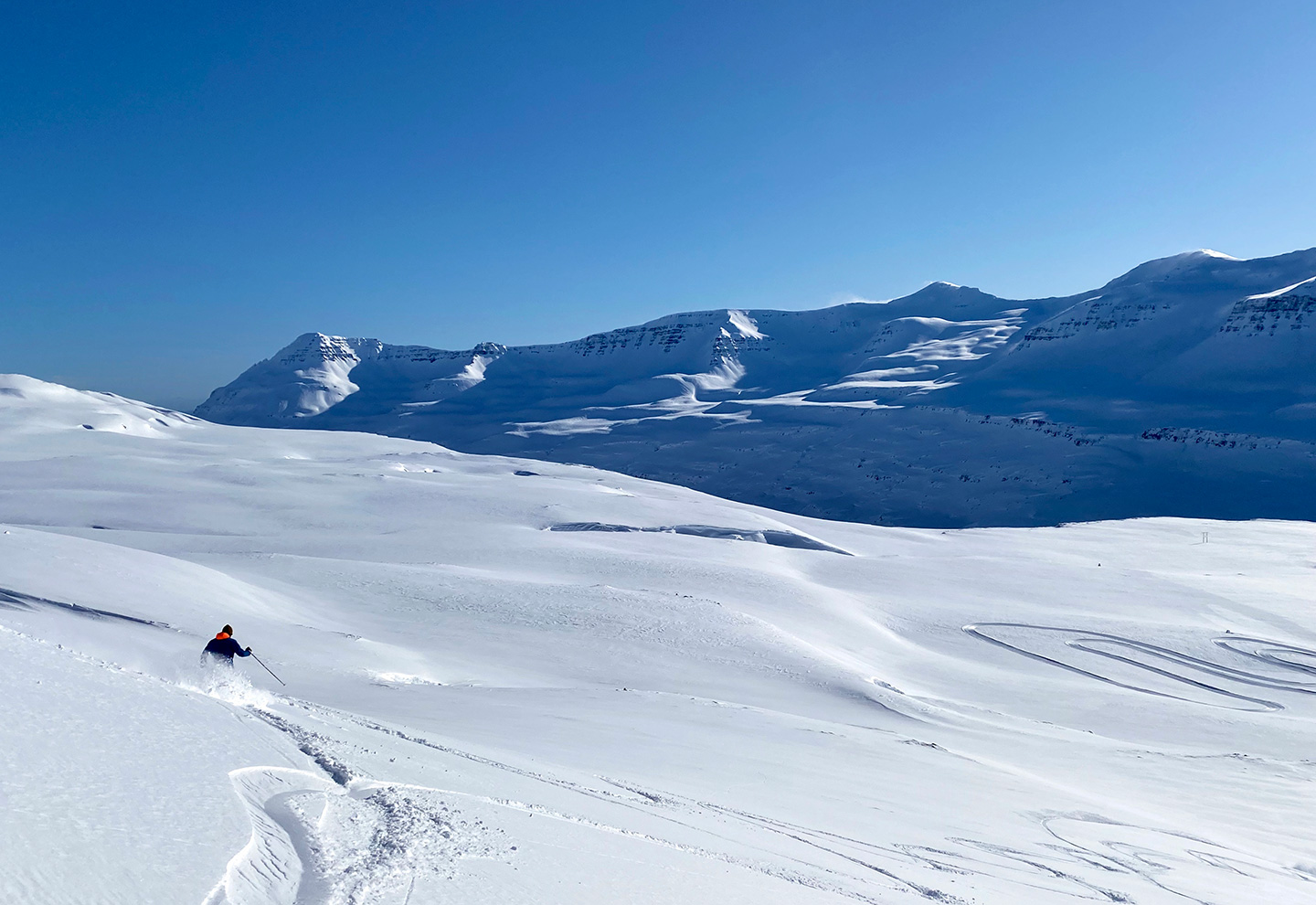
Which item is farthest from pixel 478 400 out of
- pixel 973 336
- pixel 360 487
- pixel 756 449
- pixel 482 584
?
pixel 482 584

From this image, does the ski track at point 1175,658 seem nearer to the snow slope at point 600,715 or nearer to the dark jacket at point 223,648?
the snow slope at point 600,715

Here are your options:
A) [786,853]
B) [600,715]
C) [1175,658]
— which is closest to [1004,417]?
[1175,658]

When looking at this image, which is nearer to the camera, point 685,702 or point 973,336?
point 685,702

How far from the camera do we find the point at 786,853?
20.9ft

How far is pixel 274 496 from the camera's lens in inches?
1266

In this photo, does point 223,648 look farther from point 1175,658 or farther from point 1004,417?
point 1004,417

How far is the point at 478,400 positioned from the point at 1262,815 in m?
191

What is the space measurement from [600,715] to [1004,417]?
119926 mm

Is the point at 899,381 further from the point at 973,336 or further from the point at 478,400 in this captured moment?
the point at 478,400

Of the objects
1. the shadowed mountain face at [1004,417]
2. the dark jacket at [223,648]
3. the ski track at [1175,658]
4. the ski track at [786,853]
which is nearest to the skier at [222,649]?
the dark jacket at [223,648]

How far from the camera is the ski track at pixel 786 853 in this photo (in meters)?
4.12

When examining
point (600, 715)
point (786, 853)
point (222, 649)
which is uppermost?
point (222, 649)

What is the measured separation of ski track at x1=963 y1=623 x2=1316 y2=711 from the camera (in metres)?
19.9

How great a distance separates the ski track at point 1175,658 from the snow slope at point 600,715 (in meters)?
0.12
